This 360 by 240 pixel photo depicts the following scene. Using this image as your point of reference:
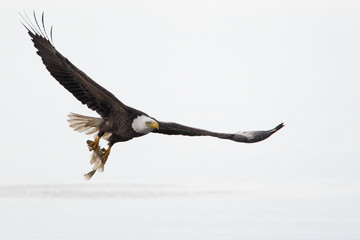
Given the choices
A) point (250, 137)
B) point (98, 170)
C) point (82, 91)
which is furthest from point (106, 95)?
point (250, 137)

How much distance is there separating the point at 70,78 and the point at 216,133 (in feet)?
7.98

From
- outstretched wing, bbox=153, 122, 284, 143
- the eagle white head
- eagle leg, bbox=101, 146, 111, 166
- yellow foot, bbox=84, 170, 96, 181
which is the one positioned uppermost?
outstretched wing, bbox=153, 122, 284, 143

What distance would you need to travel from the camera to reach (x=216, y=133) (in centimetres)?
1173

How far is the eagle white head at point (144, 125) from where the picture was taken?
10.5m

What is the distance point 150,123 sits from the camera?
10461 millimetres

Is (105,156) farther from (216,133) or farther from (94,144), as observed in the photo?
(216,133)

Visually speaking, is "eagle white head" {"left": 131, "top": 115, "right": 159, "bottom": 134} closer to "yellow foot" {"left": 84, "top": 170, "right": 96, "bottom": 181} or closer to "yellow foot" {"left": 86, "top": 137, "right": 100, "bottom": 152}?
"yellow foot" {"left": 86, "top": 137, "right": 100, "bottom": 152}

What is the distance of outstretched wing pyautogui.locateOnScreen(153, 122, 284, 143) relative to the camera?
1144 cm

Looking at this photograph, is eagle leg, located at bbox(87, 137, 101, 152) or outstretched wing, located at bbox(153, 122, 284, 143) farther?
outstretched wing, located at bbox(153, 122, 284, 143)

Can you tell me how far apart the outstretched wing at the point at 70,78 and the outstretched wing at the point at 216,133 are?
3.48ft

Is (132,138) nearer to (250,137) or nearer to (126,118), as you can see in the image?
(126,118)

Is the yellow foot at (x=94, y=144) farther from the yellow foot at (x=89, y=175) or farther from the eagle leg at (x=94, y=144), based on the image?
the yellow foot at (x=89, y=175)

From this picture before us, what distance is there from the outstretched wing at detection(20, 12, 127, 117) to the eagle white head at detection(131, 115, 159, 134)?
0.29 metres

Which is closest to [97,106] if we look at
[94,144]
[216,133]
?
[94,144]
